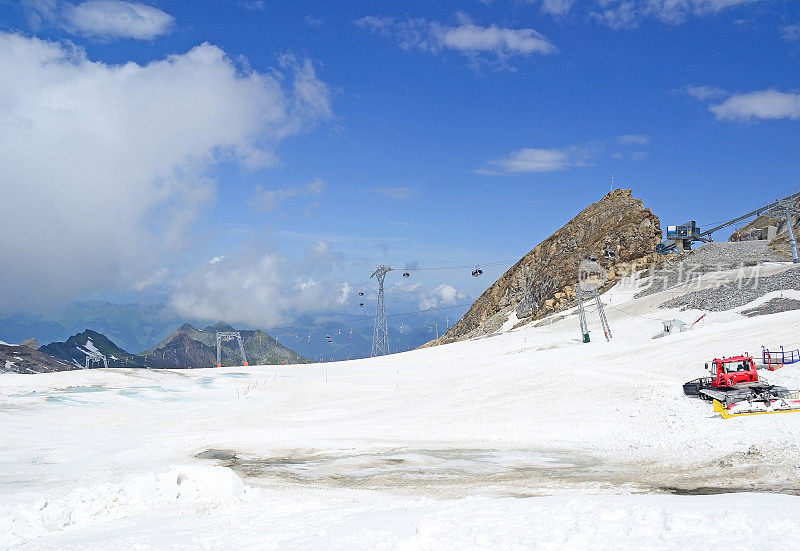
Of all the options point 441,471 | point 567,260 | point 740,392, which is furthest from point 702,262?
point 441,471

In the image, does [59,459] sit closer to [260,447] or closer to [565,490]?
[260,447]

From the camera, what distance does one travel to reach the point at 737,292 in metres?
55.6

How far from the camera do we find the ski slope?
1080cm

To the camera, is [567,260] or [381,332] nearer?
[381,332]

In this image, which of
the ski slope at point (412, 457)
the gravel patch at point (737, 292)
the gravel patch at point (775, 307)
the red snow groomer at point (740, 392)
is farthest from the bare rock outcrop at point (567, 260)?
the red snow groomer at point (740, 392)

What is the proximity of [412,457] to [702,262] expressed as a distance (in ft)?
226

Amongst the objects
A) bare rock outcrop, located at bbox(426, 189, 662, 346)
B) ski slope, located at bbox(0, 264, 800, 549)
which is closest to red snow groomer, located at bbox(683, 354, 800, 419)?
ski slope, located at bbox(0, 264, 800, 549)

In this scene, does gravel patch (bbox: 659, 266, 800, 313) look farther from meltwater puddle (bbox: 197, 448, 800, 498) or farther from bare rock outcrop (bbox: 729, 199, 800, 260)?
meltwater puddle (bbox: 197, 448, 800, 498)

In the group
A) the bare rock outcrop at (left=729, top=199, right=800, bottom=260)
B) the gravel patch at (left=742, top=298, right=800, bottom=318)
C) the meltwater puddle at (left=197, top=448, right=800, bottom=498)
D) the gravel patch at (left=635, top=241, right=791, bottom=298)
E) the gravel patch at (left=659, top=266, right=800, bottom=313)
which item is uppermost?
the bare rock outcrop at (left=729, top=199, right=800, bottom=260)

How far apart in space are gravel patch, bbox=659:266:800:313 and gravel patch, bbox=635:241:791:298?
11.9 m

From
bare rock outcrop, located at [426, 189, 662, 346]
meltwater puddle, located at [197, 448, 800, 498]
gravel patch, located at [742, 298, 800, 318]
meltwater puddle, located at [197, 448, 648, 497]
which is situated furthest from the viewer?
bare rock outcrop, located at [426, 189, 662, 346]

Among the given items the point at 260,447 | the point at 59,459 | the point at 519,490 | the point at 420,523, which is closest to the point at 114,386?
the point at 59,459

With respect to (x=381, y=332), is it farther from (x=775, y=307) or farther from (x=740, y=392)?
(x=740, y=392)

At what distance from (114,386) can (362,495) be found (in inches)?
1126
